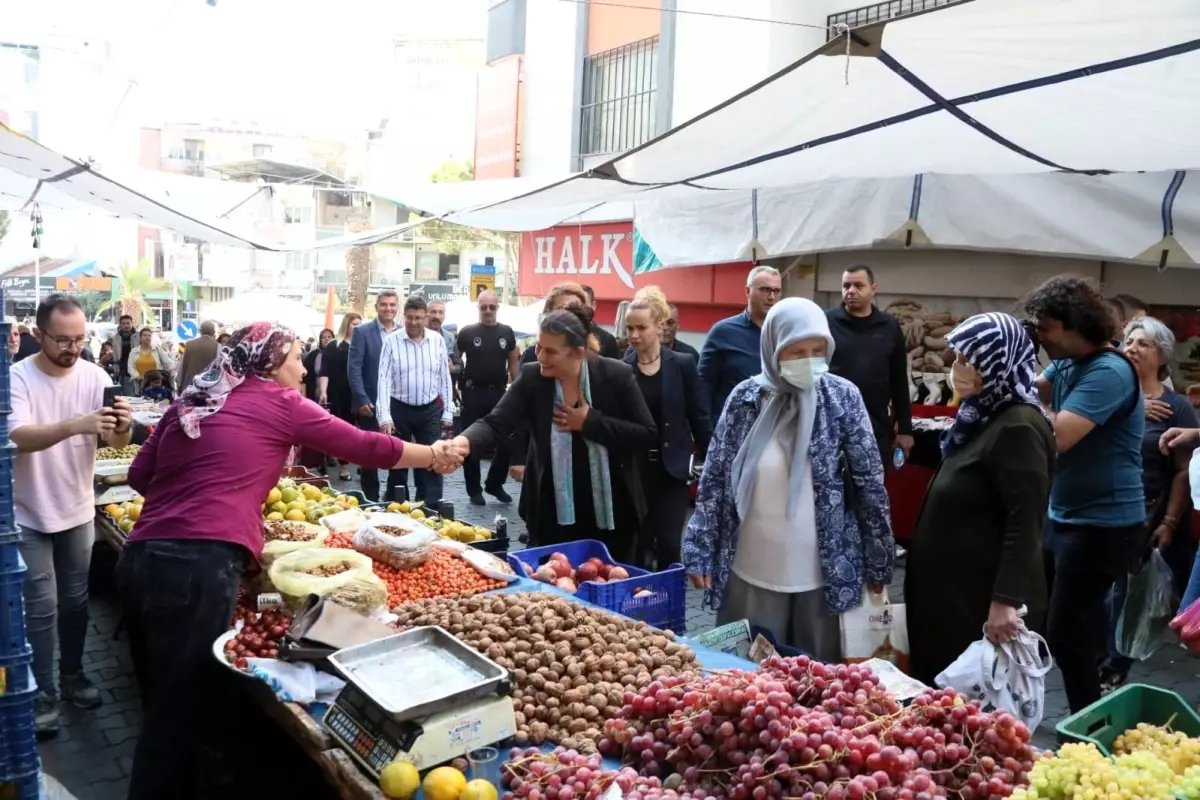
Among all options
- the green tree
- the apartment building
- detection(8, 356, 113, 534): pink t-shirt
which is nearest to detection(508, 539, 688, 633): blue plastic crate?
detection(8, 356, 113, 534): pink t-shirt

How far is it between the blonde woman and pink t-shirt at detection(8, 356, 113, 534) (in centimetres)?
617

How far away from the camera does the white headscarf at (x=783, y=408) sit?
3.34 meters

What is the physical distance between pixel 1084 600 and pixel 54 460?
4.32m

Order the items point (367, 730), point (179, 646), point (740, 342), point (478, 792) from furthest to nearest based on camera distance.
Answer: point (740, 342) → point (179, 646) → point (367, 730) → point (478, 792)

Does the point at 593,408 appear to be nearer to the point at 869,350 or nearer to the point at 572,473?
the point at 572,473

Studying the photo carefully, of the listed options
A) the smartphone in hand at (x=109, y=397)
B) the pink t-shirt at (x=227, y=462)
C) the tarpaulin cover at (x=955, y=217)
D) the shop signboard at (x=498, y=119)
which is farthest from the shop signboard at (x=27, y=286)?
the pink t-shirt at (x=227, y=462)

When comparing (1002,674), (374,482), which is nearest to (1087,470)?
(1002,674)

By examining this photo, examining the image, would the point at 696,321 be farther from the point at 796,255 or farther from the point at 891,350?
the point at 891,350

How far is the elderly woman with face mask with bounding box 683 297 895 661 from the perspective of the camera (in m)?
3.35

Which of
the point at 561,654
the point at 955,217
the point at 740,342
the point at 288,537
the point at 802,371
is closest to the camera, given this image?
the point at 561,654

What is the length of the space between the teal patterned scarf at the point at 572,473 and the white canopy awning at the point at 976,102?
1579 mm

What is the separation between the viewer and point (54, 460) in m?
4.01

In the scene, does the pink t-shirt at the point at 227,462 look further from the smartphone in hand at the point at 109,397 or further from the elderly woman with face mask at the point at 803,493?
the elderly woman with face mask at the point at 803,493

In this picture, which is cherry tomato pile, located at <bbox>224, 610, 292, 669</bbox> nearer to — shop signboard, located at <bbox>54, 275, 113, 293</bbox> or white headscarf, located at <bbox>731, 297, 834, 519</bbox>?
white headscarf, located at <bbox>731, 297, 834, 519</bbox>
